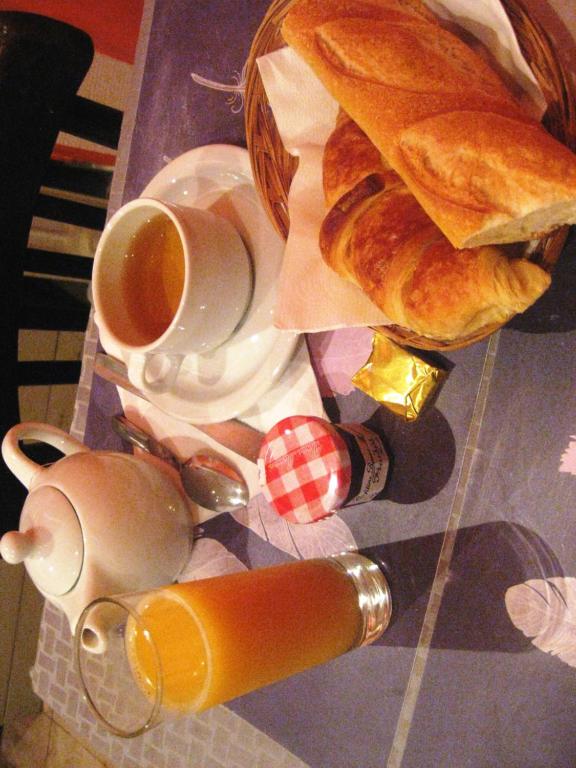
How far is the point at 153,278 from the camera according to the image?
0.83 m

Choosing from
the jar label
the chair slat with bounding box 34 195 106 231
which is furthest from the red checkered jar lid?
the chair slat with bounding box 34 195 106 231

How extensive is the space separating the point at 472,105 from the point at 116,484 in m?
0.57

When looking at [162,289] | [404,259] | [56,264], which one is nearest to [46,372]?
[56,264]

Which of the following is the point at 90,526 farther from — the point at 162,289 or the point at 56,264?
the point at 56,264

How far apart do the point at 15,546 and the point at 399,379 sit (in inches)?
18.0

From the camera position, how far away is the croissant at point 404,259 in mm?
480

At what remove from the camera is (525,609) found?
0.65 m

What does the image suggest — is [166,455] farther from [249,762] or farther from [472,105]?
[472,105]

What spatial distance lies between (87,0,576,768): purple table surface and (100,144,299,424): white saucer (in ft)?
0.32

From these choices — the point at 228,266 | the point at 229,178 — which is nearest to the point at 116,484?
the point at 228,266

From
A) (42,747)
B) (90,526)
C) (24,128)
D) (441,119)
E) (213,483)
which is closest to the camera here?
(441,119)

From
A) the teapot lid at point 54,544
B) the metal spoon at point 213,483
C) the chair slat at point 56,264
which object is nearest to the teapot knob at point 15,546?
the teapot lid at point 54,544

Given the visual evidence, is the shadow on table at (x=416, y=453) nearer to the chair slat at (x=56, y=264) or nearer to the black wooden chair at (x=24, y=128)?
the black wooden chair at (x=24, y=128)

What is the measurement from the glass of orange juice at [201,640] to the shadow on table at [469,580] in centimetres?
6
